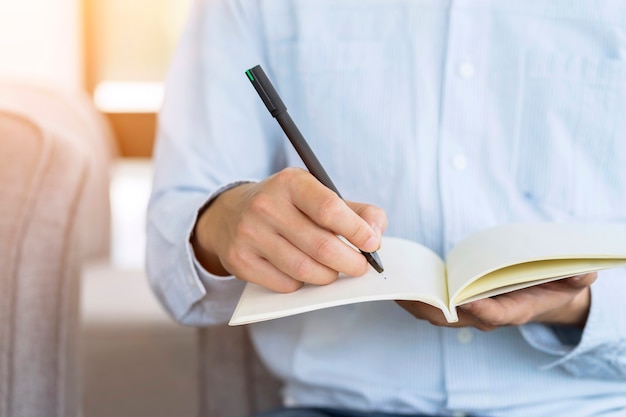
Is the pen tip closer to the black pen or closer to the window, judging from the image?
the black pen

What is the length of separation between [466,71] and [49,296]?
1.77 feet

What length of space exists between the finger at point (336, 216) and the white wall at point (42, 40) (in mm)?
2200

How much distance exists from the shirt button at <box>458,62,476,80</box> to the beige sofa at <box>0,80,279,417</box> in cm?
44

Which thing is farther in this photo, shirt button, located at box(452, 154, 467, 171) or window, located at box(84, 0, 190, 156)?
window, located at box(84, 0, 190, 156)

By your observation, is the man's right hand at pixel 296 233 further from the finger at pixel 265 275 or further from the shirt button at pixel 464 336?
the shirt button at pixel 464 336

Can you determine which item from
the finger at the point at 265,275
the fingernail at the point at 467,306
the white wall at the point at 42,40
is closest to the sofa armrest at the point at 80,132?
the finger at the point at 265,275

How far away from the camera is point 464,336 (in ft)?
2.68

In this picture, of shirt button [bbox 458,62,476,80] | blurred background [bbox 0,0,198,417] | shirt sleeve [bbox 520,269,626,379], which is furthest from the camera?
→ blurred background [bbox 0,0,198,417]

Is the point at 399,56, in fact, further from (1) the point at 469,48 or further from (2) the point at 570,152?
(2) the point at 570,152

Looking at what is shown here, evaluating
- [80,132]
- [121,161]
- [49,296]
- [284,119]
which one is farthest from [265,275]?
[121,161]

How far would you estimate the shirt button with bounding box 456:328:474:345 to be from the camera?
2.68ft

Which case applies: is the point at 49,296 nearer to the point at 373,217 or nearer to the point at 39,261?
the point at 39,261

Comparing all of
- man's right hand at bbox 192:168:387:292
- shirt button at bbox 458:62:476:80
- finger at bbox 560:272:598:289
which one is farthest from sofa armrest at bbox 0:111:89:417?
finger at bbox 560:272:598:289

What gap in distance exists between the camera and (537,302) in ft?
2.20
